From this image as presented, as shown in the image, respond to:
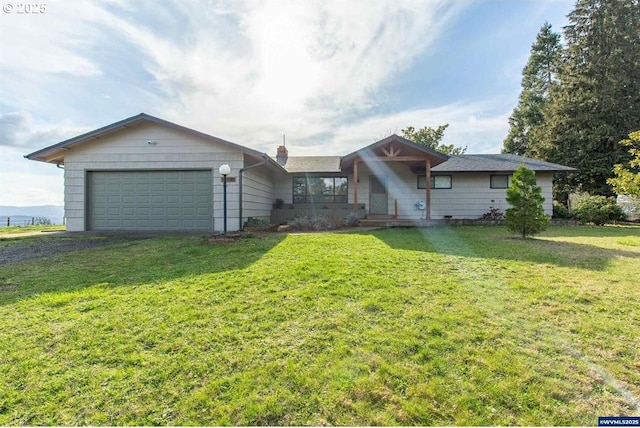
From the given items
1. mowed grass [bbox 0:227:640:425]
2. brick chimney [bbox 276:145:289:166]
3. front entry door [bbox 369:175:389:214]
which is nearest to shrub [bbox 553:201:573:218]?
front entry door [bbox 369:175:389:214]

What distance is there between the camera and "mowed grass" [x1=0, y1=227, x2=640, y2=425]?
2.07 m

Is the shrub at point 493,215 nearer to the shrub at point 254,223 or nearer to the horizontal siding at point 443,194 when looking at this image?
the horizontal siding at point 443,194

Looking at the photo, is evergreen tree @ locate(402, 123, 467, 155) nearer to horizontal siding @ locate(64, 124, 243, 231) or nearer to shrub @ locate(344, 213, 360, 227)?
shrub @ locate(344, 213, 360, 227)

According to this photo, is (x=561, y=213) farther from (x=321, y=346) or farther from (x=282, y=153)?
(x=321, y=346)

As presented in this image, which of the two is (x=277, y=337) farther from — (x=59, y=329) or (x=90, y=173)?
(x=90, y=173)

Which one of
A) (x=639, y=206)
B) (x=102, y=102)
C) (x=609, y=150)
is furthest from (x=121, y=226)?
(x=609, y=150)

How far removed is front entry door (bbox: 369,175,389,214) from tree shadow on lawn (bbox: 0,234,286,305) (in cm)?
839

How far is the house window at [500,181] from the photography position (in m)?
15.5

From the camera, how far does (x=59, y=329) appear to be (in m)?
3.12

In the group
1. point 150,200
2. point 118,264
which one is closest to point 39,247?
point 150,200

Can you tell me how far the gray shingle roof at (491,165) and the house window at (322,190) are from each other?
4.53 metres

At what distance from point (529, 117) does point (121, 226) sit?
31.8 m

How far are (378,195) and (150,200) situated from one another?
32.4ft

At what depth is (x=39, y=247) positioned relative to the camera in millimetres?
8156
